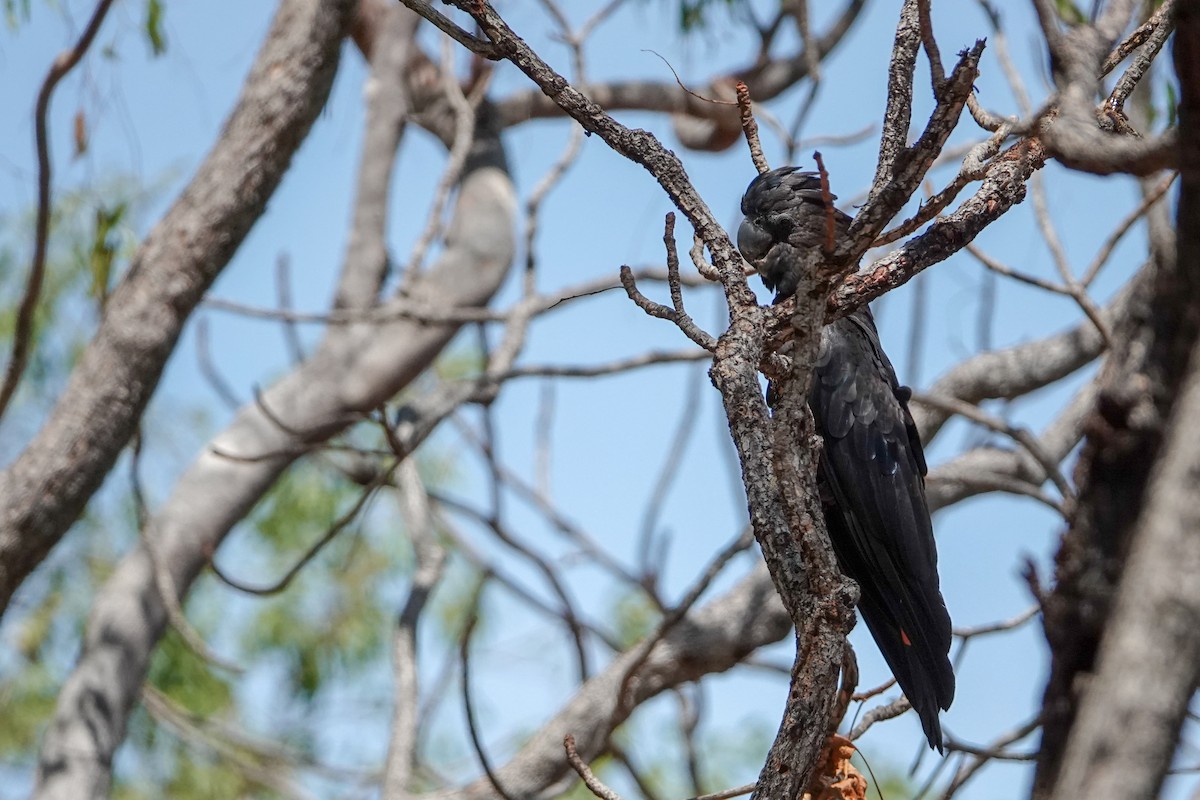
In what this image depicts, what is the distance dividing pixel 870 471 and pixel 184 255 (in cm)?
241

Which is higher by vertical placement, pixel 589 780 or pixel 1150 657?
pixel 589 780

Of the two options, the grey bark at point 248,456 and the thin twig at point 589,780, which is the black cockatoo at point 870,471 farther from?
the grey bark at point 248,456

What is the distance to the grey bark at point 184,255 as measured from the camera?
3.82 metres

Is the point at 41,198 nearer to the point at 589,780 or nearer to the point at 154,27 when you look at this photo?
the point at 154,27

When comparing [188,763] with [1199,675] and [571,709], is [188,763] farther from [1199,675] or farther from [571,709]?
[1199,675]

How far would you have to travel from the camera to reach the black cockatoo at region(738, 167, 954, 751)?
2980 mm

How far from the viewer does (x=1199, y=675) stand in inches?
35.1

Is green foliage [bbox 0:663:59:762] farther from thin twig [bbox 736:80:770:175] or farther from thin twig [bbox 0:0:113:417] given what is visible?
thin twig [bbox 736:80:770:175]

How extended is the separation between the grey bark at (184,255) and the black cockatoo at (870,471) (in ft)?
5.29

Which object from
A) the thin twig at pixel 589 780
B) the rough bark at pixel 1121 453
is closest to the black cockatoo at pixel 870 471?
the thin twig at pixel 589 780

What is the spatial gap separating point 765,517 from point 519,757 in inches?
96.4

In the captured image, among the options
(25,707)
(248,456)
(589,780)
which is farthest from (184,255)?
(25,707)

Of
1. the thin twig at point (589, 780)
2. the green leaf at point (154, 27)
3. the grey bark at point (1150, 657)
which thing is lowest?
the grey bark at point (1150, 657)

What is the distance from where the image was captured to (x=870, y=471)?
328 cm
